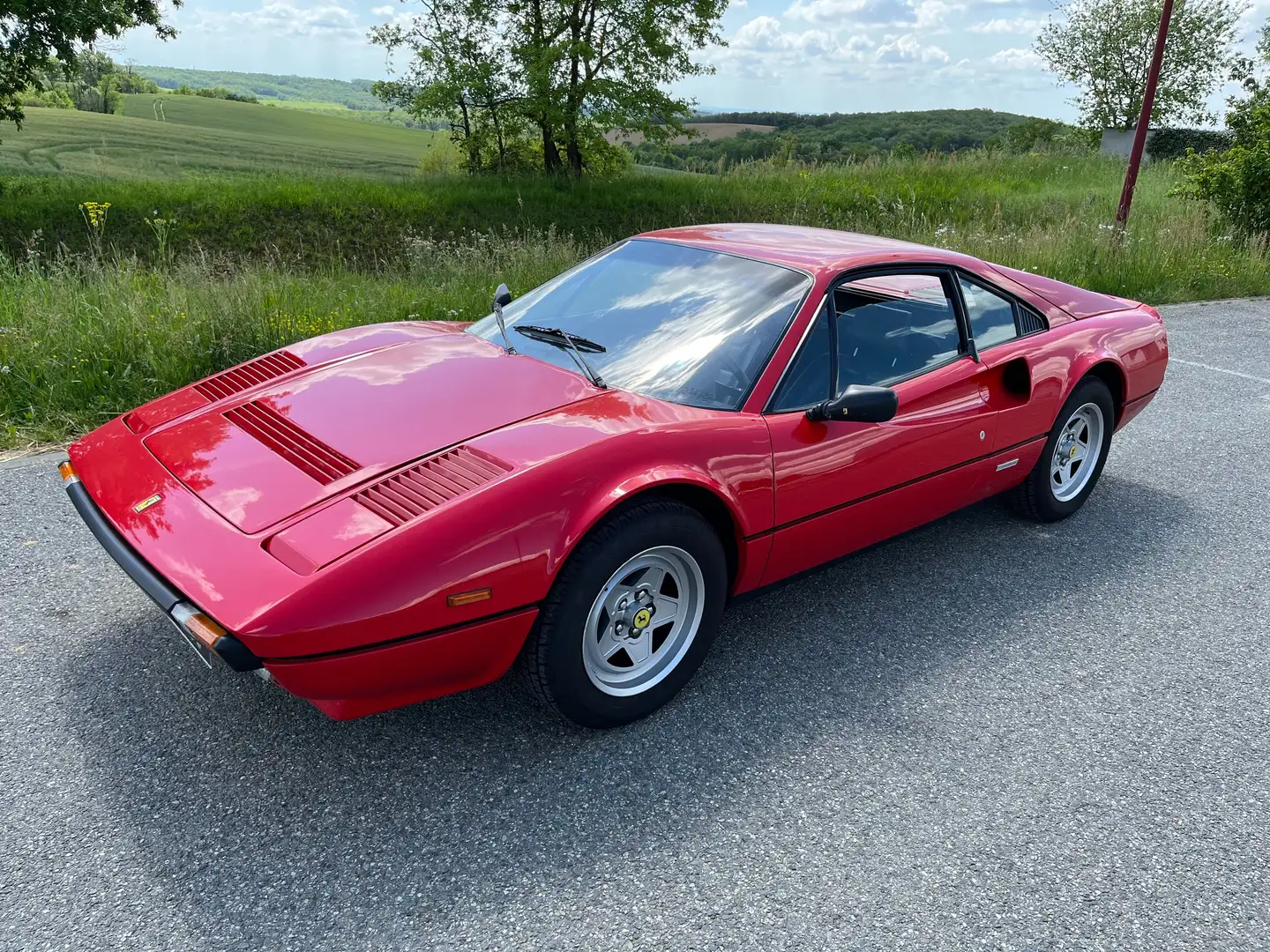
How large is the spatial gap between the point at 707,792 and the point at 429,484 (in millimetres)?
1096

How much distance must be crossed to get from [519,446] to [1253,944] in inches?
82.2

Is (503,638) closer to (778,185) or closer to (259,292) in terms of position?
(259,292)

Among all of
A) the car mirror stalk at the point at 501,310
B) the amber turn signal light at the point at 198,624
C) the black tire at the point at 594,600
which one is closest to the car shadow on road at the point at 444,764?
the black tire at the point at 594,600

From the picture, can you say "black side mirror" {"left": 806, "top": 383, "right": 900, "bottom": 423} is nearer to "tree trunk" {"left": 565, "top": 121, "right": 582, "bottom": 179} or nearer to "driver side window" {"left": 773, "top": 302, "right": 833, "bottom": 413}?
"driver side window" {"left": 773, "top": 302, "right": 833, "bottom": 413}

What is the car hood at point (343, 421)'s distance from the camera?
2.44m

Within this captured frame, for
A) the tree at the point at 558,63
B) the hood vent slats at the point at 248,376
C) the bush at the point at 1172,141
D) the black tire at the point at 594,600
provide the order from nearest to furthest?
the black tire at the point at 594,600 < the hood vent slats at the point at 248,376 < the tree at the point at 558,63 < the bush at the point at 1172,141

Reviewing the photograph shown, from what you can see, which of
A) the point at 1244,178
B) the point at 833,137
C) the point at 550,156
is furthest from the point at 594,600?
the point at 833,137

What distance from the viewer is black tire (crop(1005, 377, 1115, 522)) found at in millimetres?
3963

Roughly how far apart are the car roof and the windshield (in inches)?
3.3

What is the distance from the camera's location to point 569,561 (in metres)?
2.35

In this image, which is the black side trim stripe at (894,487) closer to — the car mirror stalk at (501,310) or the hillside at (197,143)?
the car mirror stalk at (501,310)

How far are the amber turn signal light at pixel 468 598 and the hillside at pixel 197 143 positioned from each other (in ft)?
68.7

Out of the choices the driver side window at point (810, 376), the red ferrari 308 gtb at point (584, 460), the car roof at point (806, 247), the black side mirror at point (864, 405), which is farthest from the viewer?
the car roof at point (806, 247)

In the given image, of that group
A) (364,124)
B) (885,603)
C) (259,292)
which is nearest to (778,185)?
(259,292)
